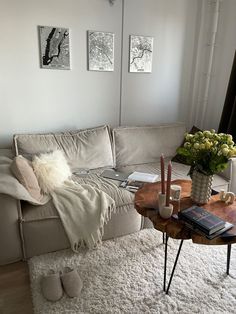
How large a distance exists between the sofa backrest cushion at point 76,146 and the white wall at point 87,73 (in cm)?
33

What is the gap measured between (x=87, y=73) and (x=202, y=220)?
6.77ft

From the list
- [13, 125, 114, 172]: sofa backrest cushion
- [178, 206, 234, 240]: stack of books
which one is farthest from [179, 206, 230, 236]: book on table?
[13, 125, 114, 172]: sofa backrest cushion

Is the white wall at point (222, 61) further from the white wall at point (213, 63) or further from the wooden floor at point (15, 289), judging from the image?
the wooden floor at point (15, 289)

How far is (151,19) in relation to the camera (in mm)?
2990

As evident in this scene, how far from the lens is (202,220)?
57.3 inches

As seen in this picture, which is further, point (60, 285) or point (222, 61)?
point (222, 61)

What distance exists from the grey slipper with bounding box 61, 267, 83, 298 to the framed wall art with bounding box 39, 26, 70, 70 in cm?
197

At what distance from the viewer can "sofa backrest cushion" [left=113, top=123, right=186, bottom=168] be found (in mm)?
2869

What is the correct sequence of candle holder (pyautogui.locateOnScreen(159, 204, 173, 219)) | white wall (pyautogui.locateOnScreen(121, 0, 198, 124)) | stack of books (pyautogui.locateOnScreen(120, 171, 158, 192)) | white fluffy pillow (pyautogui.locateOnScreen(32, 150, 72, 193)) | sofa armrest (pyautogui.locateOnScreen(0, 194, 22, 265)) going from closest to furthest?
1. candle holder (pyautogui.locateOnScreen(159, 204, 173, 219))
2. sofa armrest (pyautogui.locateOnScreen(0, 194, 22, 265))
3. white fluffy pillow (pyautogui.locateOnScreen(32, 150, 72, 193))
4. stack of books (pyautogui.locateOnScreen(120, 171, 158, 192))
5. white wall (pyautogui.locateOnScreen(121, 0, 198, 124))

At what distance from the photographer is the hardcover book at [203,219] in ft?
4.61

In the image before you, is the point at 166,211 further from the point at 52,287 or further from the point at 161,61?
the point at 161,61

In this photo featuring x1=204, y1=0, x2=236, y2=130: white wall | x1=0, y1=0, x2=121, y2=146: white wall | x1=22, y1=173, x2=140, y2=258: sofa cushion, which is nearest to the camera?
x1=22, y1=173, x2=140, y2=258: sofa cushion

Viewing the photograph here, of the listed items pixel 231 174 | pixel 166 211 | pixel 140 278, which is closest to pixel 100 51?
pixel 231 174

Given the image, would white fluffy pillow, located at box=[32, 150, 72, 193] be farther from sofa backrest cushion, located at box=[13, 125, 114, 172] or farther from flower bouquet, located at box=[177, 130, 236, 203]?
flower bouquet, located at box=[177, 130, 236, 203]
